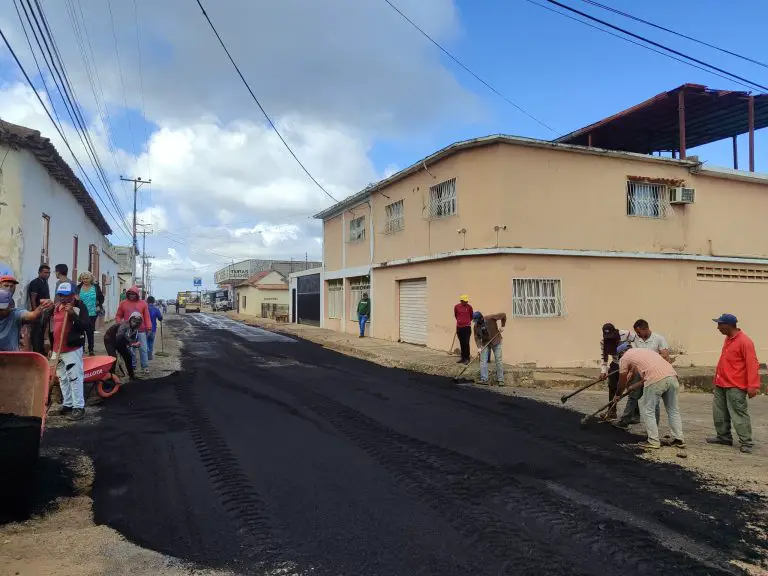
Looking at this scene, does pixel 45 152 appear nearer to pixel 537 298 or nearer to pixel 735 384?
pixel 537 298

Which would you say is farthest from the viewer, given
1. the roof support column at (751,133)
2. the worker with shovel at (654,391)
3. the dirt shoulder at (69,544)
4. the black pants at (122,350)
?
the roof support column at (751,133)

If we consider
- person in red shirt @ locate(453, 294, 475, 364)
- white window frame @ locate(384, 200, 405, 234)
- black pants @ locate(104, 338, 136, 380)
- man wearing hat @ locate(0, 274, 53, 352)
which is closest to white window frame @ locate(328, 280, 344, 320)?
white window frame @ locate(384, 200, 405, 234)

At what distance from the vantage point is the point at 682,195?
15.0 metres

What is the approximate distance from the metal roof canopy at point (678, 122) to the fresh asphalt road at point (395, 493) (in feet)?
36.0

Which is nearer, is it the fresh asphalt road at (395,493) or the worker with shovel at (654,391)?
the fresh asphalt road at (395,493)

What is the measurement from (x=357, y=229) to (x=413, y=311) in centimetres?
624

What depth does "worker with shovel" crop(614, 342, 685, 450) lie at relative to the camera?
20.4ft

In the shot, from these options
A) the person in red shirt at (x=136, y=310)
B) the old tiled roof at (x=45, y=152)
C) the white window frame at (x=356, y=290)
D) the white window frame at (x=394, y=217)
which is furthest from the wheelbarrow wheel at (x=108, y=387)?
the white window frame at (x=356, y=290)

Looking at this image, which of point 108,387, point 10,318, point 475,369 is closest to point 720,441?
point 475,369

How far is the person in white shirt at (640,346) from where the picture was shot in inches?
273

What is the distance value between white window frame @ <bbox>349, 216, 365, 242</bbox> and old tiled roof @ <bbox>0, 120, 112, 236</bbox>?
31.9ft

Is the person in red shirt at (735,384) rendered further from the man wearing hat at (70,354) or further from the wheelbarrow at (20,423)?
the man wearing hat at (70,354)

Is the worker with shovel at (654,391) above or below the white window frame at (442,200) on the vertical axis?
below

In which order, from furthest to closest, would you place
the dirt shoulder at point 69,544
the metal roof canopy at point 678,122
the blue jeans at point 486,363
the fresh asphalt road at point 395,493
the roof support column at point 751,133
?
the roof support column at point 751,133, the metal roof canopy at point 678,122, the blue jeans at point 486,363, the fresh asphalt road at point 395,493, the dirt shoulder at point 69,544
